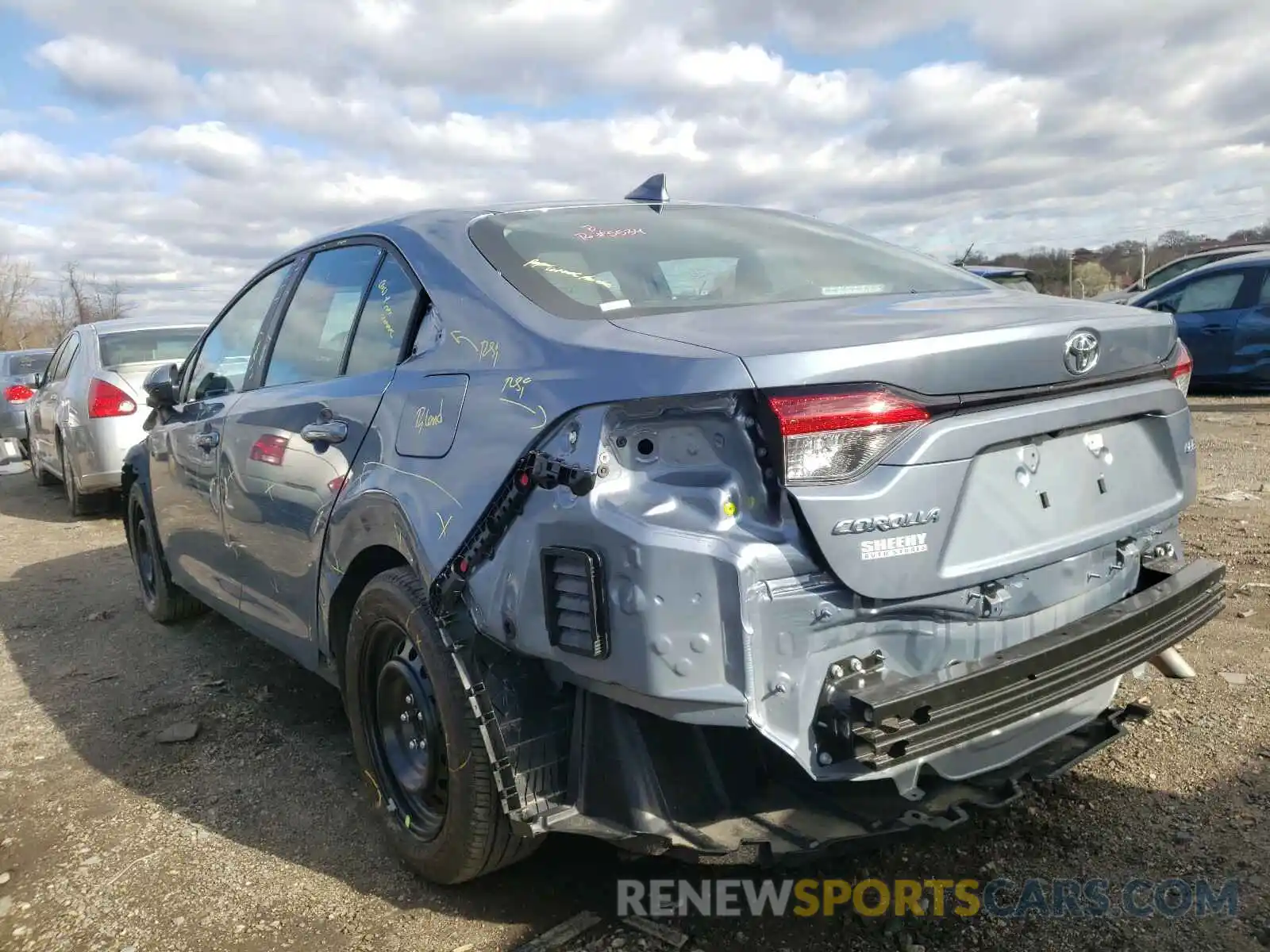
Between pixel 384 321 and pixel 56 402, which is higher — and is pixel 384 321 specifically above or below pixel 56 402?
above

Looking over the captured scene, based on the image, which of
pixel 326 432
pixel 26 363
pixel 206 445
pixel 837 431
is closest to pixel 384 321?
pixel 326 432

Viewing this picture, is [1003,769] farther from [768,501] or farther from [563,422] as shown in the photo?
[563,422]

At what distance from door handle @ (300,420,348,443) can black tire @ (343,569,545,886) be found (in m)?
0.50

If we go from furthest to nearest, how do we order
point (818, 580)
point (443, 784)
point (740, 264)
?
point (740, 264)
point (443, 784)
point (818, 580)

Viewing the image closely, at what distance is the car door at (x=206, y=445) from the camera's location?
395 centimetres

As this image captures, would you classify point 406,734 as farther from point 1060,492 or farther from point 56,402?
point 56,402

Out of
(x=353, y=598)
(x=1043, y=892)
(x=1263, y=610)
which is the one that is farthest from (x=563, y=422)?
(x=1263, y=610)

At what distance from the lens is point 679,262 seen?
2.85m

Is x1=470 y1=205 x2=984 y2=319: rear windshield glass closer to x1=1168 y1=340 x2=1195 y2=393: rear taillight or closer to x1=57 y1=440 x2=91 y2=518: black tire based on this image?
x1=1168 y1=340 x2=1195 y2=393: rear taillight

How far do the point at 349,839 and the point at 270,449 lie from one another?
4.33 feet

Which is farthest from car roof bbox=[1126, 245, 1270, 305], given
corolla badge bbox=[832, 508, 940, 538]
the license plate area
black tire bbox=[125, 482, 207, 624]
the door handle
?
the door handle

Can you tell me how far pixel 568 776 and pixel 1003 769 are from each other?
3.28 ft

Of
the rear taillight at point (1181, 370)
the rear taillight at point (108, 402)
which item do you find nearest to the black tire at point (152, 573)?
the rear taillight at point (108, 402)

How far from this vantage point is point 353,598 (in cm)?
303
